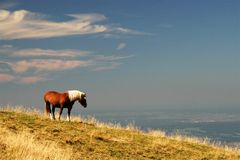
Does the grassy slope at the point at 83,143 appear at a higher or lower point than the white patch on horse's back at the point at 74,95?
lower

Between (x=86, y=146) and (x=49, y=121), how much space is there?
21.2 ft

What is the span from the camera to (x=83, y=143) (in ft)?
78.2

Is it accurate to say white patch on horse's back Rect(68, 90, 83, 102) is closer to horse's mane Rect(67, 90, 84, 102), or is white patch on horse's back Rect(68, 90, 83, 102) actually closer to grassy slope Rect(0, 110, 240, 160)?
horse's mane Rect(67, 90, 84, 102)

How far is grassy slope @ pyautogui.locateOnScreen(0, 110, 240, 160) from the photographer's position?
1870 centimetres

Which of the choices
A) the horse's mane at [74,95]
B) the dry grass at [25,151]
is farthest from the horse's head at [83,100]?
the dry grass at [25,151]

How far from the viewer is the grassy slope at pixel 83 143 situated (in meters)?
18.7

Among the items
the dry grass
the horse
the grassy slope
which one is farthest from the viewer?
the horse

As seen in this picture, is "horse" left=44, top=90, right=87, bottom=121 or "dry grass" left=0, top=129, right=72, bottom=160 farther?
"horse" left=44, top=90, right=87, bottom=121

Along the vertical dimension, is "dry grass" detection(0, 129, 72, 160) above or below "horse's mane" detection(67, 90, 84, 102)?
below

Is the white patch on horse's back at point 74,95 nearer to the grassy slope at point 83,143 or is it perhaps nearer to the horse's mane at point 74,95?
the horse's mane at point 74,95

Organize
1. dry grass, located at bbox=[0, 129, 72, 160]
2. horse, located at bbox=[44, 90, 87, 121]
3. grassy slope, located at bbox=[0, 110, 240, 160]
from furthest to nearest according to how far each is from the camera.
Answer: horse, located at bbox=[44, 90, 87, 121]
grassy slope, located at bbox=[0, 110, 240, 160]
dry grass, located at bbox=[0, 129, 72, 160]

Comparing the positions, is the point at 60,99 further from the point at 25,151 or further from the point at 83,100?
the point at 25,151

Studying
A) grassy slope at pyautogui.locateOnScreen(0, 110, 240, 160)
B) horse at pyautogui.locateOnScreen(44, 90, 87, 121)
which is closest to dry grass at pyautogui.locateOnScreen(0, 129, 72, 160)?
grassy slope at pyautogui.locateOnScreen(0, 110, 240, 160)

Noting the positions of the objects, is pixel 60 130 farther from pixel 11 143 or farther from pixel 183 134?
pixel 183 134
